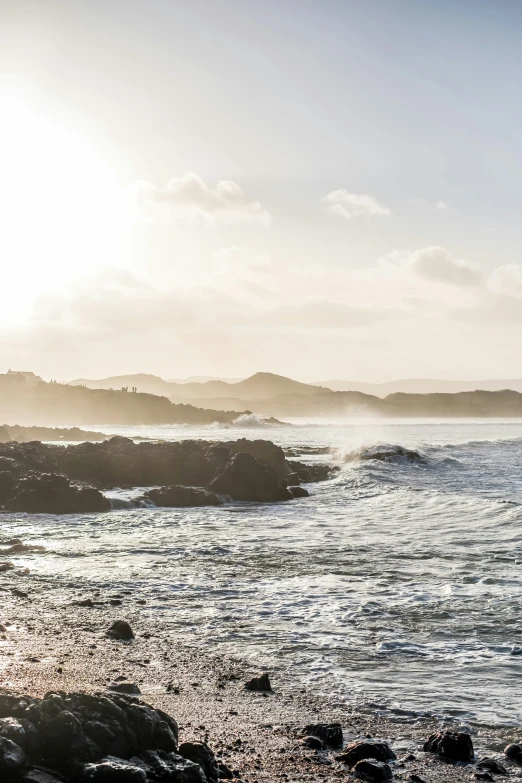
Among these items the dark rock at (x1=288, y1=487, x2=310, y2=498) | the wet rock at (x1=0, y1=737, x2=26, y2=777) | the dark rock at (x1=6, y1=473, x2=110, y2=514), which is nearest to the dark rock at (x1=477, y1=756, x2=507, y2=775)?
the wet rock at (x1=0, y1=737, x2=26, y2=777)

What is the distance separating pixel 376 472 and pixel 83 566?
24.2 meters

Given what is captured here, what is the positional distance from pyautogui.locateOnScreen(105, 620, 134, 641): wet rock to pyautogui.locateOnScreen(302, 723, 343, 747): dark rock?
348cm

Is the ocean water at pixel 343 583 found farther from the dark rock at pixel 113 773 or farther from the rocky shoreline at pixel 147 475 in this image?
the dark rock at pixel 113 773

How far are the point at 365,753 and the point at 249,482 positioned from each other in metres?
22.0

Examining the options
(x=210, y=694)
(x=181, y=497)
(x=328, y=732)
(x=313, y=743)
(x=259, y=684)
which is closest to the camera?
(x=313, y=743)

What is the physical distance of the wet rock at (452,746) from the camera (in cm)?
580

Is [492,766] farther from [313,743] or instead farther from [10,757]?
[10,757]

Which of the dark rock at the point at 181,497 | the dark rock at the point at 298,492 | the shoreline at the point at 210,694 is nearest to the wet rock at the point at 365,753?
the shoreline at the point at 210,694

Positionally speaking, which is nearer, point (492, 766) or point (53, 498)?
point (492, 766)

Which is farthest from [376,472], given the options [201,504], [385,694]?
[385,694]

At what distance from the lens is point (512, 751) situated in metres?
5.86

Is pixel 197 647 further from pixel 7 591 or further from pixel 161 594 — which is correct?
pixel 7 591

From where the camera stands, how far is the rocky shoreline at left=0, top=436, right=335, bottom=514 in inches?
928

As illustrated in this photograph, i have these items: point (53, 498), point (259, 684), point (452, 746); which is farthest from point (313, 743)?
point (53, 498)
